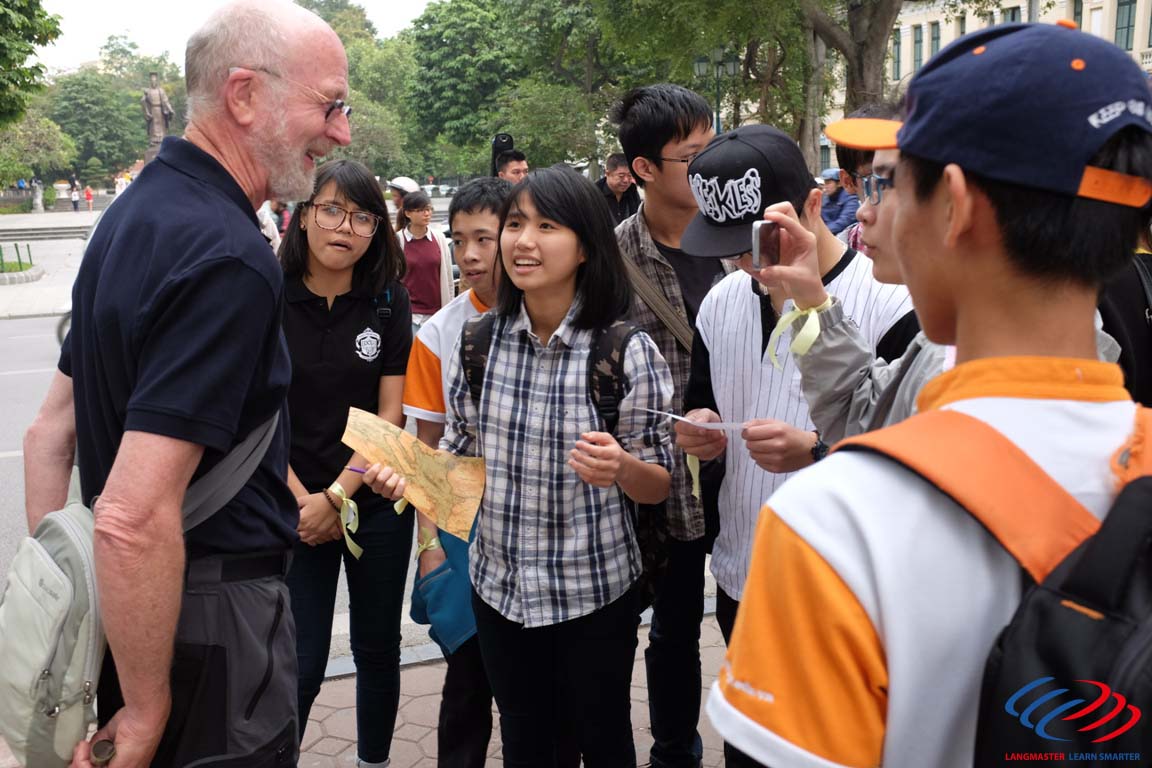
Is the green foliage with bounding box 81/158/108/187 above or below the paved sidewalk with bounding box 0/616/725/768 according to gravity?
above

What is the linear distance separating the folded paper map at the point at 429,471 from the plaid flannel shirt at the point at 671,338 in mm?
581

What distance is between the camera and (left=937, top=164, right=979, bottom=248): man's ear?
98cm

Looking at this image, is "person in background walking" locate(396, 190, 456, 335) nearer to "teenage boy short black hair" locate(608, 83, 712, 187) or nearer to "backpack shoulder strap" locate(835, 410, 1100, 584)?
"teenage boy short black hair" locate(608, 83, 712, 187)

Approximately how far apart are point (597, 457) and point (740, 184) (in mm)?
811

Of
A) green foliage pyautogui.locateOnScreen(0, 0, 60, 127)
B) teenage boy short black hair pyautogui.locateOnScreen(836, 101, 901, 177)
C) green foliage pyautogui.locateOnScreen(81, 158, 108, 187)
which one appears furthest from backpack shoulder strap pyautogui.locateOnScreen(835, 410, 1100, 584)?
green foliage pyautogui.locateOnScreen(81, 158, 108, 187)

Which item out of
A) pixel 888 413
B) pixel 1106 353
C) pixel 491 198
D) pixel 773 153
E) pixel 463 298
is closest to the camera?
pixel 1106 353

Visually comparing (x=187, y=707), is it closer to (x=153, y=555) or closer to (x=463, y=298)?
(x=153, y=555)

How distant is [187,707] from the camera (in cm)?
188

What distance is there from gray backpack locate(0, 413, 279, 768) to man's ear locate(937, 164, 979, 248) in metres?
1.37

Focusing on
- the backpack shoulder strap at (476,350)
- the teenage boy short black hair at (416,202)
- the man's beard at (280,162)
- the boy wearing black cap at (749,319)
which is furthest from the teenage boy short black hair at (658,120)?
the teenage boy short black hair at (416,202)

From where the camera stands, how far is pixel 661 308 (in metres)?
3.10

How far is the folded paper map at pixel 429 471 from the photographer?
8.96ft

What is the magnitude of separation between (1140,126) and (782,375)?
64.9 inches

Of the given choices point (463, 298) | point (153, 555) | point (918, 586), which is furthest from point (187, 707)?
point (463, 298)
